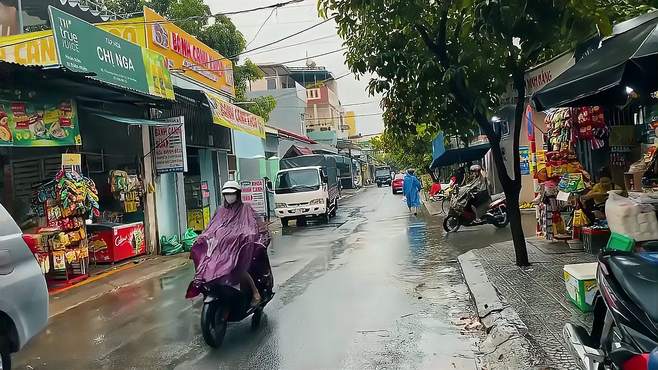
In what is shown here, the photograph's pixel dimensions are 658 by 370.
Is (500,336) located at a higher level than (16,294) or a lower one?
lower

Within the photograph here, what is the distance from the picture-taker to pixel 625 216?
606cm

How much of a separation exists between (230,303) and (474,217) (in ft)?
32.7

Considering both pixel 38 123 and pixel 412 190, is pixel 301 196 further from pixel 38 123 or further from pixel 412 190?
pixel 38 123

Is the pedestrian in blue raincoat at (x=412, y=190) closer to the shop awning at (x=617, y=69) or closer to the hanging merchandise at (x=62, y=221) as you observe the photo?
the hanging merchandise at (x=62, y=221)

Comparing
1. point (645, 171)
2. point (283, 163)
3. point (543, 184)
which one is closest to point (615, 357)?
point (645, 171)

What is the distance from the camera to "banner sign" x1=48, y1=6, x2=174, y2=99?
1086 centimetres

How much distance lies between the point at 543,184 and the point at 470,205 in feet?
15.0

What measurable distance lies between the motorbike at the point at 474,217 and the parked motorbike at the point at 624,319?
1118 centimetres

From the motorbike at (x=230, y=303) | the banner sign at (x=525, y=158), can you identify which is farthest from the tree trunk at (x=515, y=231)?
the banner sign at (x=525, y=158)

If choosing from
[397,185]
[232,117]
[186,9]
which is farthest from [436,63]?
[397,185]

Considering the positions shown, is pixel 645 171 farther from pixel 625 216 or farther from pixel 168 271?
pixel 168 271

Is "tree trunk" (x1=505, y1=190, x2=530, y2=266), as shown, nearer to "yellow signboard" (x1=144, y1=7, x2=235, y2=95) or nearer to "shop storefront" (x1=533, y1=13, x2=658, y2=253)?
"shop storefront" (x1=533, y1=13, x2=658, y2=253)

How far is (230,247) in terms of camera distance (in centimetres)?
632

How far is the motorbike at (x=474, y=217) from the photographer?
15.1m
